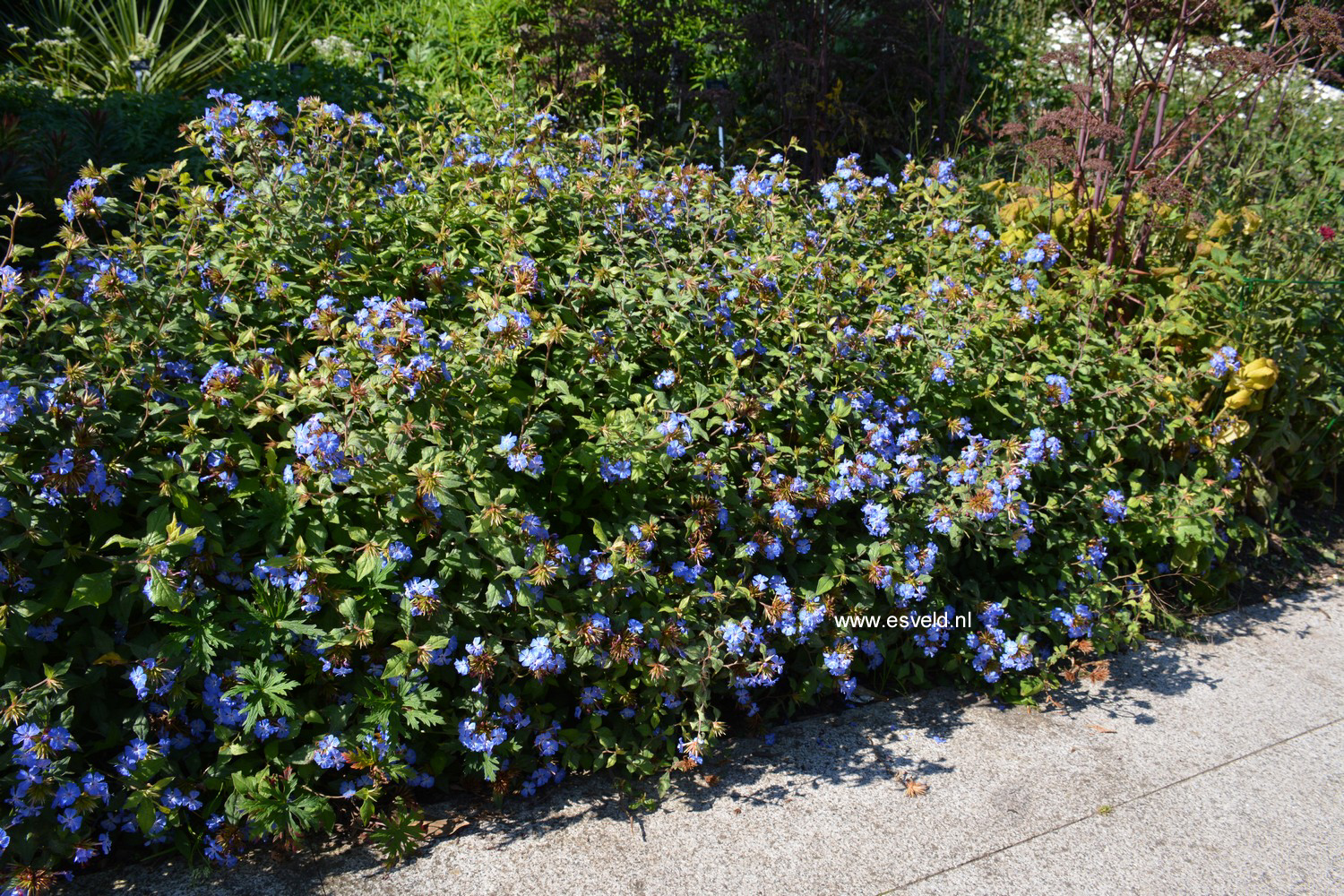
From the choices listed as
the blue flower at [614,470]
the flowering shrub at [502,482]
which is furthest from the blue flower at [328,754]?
the blue flower at [614,470]

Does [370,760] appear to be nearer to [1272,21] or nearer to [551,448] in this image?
[551,448]

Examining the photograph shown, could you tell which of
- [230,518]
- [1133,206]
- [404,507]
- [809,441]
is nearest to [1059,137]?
[1133,206]

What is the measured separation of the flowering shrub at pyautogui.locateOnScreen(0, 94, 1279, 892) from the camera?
7.29ft

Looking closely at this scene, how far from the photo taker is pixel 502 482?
2.49m

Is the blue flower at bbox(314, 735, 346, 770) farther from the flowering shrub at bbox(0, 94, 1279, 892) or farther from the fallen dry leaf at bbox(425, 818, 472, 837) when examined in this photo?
the fallen dry leaf at bbox(425, 818, 472, 837)

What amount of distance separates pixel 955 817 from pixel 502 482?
1377 mm

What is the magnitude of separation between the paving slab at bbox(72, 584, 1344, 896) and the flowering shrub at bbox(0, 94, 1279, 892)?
0.36 ft

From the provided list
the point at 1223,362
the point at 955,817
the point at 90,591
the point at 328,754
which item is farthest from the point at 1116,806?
the point at 90,591

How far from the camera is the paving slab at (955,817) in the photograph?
2273 millimetres

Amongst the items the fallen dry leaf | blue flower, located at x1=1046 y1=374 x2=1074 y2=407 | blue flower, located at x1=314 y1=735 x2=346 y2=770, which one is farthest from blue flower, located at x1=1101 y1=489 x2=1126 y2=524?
blue flower, located at x1=314 y1=735 x2=346 y2=770

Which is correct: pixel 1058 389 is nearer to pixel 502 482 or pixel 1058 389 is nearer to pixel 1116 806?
pixel 1116 806

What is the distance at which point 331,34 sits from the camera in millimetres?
8133

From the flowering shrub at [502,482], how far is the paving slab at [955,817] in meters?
0.11

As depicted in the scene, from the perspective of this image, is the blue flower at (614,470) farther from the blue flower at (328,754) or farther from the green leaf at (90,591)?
the green leaf at (90,591)
